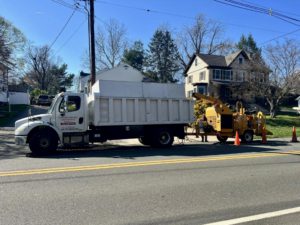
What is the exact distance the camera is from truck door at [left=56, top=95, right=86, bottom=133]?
1517cm

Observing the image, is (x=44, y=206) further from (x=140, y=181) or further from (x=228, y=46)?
(x=228, y=46)

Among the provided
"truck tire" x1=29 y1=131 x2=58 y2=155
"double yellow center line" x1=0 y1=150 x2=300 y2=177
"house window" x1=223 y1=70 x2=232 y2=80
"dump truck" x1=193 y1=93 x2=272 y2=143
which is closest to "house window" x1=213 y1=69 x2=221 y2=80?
"house window" x1=223 y1=70 x2=232 y2=80

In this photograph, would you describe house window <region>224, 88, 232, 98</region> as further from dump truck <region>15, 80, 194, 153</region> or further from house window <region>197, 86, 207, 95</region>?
dump truck <region>15, 80, 194, 153</region>

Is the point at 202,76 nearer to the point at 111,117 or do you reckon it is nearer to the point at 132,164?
the point at 111,117

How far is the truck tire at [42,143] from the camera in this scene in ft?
46.4

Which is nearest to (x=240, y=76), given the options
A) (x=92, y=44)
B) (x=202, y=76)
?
(x=202, y=76)

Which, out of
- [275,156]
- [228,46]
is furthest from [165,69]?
[275,156]

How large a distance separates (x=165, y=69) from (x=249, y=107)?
113 ft

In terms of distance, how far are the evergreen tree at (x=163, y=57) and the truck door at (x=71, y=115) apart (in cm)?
6770

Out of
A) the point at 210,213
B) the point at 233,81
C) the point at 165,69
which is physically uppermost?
the point at 165,69

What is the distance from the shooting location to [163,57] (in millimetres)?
86438

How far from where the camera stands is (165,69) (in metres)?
84.8

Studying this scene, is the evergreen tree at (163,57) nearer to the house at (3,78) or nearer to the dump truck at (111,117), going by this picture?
the house at (3,78)

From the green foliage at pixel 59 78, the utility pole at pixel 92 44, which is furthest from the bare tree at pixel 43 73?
the utility pole at pixel 92 44
